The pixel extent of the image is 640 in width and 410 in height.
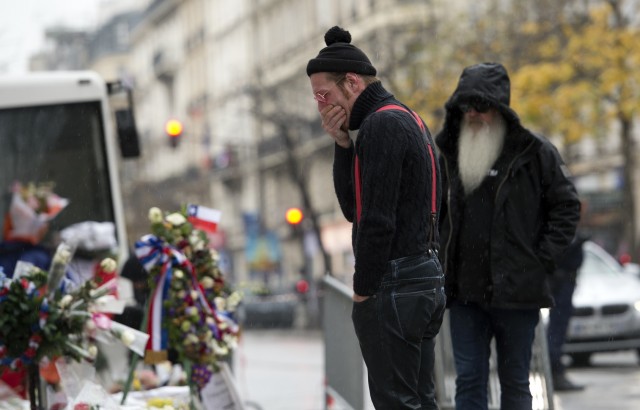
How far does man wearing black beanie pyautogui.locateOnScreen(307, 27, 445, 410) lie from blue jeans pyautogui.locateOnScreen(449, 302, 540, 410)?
1388 mm

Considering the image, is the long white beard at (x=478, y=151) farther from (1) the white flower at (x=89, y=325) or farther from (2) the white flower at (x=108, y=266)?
(1) the white flower at (x=89, y=325)

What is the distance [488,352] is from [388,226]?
1.93 metres

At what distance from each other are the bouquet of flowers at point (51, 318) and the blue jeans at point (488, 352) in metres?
1.63

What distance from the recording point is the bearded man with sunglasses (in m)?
6.70

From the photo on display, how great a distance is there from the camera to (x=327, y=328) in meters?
9.34

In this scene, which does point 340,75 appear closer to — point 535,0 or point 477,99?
point 477,99

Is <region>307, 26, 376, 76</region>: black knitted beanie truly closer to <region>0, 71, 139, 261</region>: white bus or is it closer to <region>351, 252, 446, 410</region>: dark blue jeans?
<region>351, 252, 446, 410</region>: dark blue jeans

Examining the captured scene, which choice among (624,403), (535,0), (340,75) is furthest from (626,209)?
(340,75)

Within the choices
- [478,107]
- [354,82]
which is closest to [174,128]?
[478,107]

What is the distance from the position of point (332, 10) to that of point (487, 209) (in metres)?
52.4

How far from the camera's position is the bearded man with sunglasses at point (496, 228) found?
6695 millimetres

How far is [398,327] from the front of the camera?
16.9ft

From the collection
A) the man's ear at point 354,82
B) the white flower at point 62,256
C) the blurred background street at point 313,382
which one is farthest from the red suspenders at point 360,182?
the blurred background street at point 313,382

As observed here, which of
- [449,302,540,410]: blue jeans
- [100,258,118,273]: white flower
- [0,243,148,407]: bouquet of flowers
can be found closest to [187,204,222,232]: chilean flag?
[100,258,118,273]: white flower
